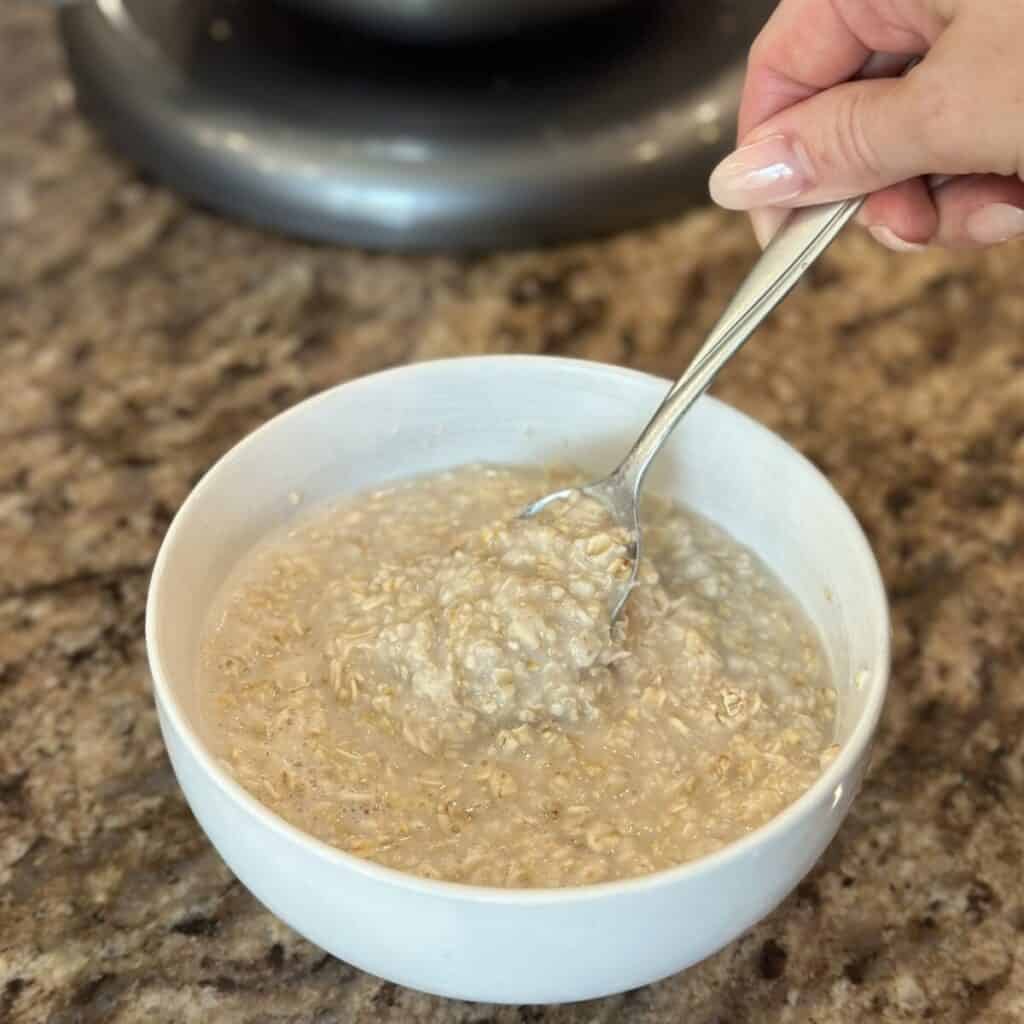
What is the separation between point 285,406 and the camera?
3.73 feet

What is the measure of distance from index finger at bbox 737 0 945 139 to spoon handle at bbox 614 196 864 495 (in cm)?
9

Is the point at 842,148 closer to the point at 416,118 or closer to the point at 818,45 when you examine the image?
the point at 818,45

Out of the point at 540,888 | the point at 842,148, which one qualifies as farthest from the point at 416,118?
the point at 540,888

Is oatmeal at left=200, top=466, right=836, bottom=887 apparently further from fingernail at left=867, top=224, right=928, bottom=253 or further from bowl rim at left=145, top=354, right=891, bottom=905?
fingernail at left=867, top=224, right=928, bottom=253

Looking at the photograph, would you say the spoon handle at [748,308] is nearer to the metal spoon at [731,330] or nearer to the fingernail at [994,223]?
the metal spoon at [731,330]

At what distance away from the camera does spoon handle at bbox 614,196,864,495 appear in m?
0.81

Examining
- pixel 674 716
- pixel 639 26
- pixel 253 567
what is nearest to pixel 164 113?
pixel 639 26

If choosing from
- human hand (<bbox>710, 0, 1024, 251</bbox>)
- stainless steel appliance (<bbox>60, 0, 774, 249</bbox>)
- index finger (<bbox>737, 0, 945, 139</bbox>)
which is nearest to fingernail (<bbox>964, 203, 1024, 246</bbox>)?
human hand (<bbox>710, 0, 1024, 251</bbox>)

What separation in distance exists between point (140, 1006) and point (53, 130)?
3.33ft

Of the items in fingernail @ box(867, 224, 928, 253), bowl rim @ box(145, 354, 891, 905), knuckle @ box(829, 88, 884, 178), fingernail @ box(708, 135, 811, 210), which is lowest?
bowl rim @ box(145, 354, 891, 905)

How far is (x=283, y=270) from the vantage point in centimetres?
127

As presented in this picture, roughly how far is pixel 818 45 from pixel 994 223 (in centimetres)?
17

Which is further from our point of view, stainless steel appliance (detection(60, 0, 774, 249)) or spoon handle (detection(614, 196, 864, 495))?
stainless steel appliance (detection(60, 0, 774, 249))

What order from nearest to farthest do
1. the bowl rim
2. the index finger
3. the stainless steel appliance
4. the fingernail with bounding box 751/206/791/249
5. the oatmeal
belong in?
the bowl rim → the oatmeal → the index finger → the fingernail with bounding box 751/206/791/249 → the stainless steel appliance
